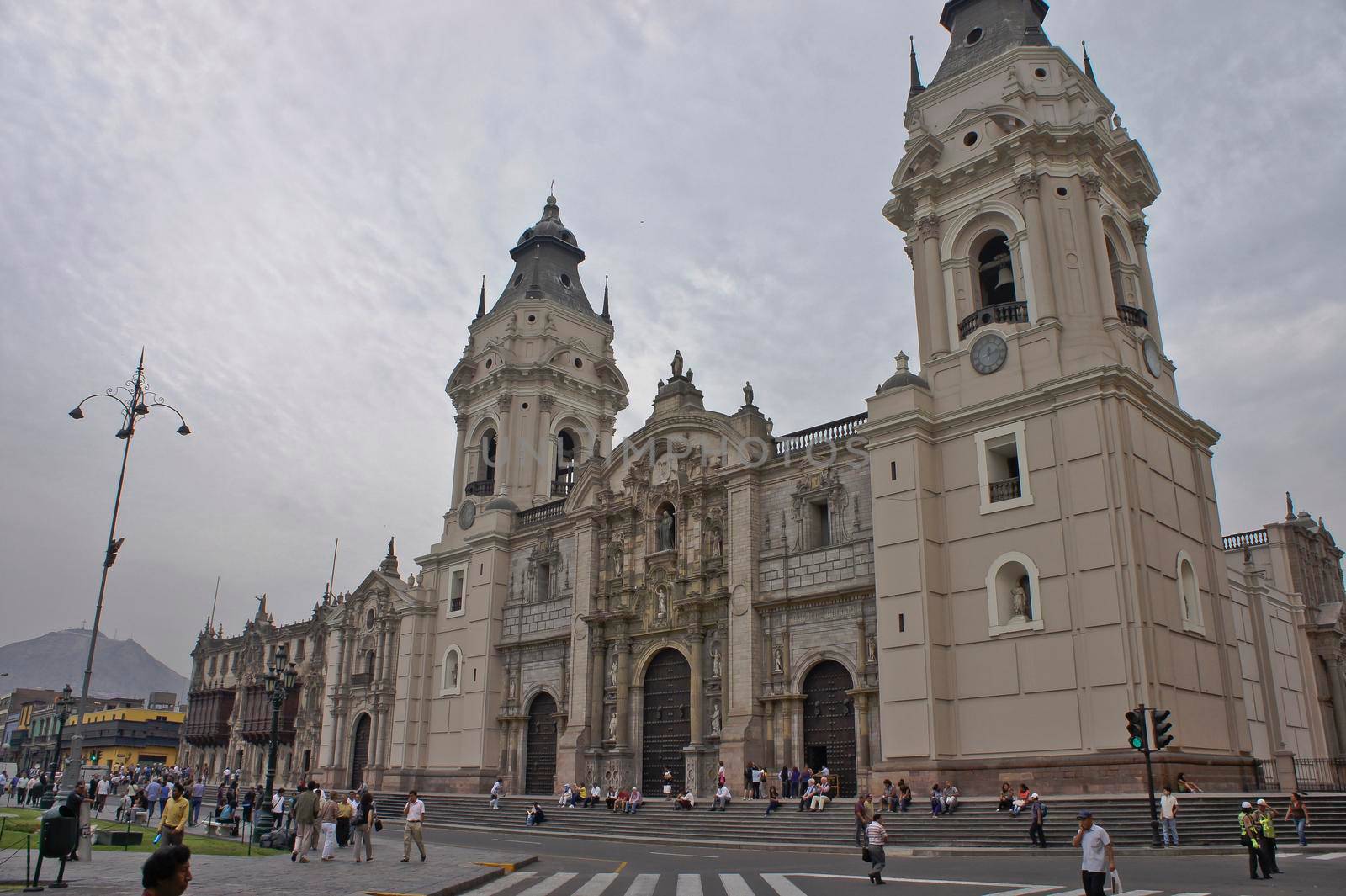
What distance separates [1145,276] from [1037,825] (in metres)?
18.2

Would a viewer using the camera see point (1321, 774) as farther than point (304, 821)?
Yes

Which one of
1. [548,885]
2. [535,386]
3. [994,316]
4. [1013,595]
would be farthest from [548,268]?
[548,885]

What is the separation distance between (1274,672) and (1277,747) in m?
4.34

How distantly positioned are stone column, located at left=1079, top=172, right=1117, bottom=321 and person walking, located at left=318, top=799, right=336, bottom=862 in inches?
880

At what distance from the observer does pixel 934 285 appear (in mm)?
31062

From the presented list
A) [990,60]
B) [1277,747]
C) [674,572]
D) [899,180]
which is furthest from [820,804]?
[990,60]

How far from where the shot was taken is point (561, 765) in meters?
36.4

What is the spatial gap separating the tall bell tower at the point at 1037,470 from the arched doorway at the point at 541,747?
15971mm

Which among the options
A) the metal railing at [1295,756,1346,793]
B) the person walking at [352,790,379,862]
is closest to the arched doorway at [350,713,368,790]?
the person walking at [352,790,379,862]

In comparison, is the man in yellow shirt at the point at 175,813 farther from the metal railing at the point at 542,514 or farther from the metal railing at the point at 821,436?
the metal railing at the point at 542,514

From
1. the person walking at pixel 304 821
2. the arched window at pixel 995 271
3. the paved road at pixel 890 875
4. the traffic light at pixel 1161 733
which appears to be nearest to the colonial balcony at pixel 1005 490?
the arched window at pixel 995 271

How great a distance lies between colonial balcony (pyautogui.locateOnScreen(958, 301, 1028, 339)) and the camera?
28.9 metres

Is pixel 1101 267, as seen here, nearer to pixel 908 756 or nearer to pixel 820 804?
pixel 908 756

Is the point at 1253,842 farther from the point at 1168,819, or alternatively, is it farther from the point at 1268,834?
the point at 1168,819
